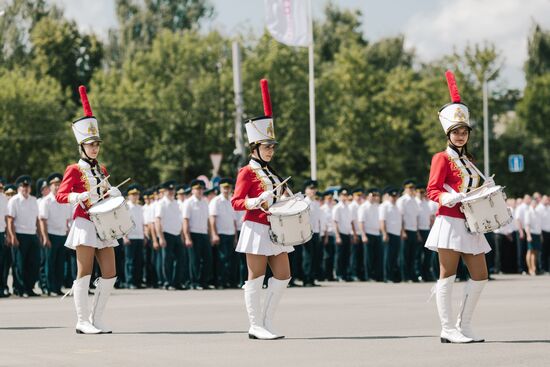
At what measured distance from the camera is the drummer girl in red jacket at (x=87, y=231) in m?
14.3

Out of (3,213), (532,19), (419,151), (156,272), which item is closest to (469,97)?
(419,151)

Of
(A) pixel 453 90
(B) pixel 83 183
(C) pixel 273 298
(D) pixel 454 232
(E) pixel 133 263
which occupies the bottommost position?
(E) pixel 133 263

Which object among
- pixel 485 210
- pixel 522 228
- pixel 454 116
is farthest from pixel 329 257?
pixel 485 210

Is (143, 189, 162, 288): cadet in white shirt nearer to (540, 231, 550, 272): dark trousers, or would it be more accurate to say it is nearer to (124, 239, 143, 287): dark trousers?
(124, 239, 143, 287): dark trousers

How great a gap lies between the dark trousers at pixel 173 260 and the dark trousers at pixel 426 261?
219 inches

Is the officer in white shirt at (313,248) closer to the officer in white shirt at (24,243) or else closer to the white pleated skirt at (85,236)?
the officer in white shirt at (24,243)

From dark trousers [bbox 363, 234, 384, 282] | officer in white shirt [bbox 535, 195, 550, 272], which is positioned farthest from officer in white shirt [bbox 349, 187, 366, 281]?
officer in white shirt [bbox 535, 195, 550, 272]

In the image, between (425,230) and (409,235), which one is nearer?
(409,235)

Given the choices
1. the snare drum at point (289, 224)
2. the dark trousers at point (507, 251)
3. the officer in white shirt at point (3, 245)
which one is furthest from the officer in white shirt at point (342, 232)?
the snare drum at point (289, 224)

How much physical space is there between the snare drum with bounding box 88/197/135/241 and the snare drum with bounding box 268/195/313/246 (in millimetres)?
1709

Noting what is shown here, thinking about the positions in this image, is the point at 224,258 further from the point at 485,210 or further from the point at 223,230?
the point at 485,210

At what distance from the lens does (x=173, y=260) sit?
1025 inches

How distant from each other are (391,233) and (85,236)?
15119 mm

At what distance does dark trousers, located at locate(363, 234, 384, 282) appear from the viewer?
29.2 metres
